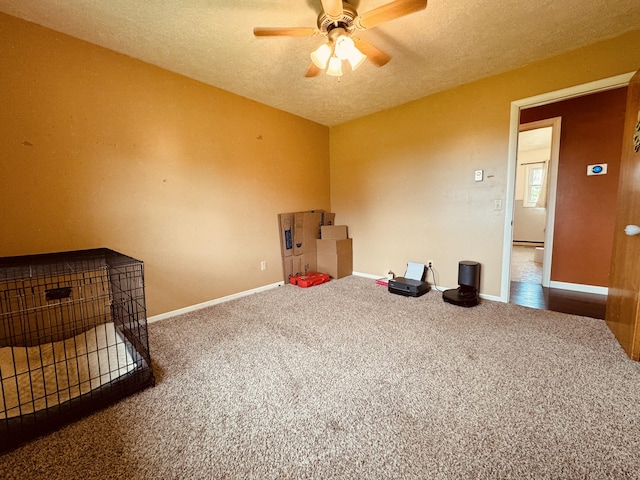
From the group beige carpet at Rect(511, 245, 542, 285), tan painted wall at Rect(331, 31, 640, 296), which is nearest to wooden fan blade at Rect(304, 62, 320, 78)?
tan painted wall at Rect(331, 31, 640, 296)

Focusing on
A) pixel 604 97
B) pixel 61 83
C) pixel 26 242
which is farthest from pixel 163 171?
pixel 604 97

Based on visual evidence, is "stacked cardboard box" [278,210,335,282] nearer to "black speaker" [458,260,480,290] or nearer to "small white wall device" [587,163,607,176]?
"black speaker" [458,260,480,290]

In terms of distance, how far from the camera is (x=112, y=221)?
2.25 meters

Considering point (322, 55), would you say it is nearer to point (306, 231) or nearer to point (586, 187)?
point (306, 231)

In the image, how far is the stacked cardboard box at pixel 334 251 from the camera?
385cm

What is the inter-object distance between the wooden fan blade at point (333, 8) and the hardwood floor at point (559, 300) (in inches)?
122

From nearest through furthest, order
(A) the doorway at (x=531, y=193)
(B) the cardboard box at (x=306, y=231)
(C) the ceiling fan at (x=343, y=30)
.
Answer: (C) the ceiling fan at (x=343, y=30)
(B) the cardboard box at (x=306, y=231)
(A) the doorway at (x=531, y=193)

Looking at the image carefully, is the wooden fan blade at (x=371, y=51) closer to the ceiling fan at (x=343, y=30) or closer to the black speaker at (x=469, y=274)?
the ceiling fan at (x=343, y=30)

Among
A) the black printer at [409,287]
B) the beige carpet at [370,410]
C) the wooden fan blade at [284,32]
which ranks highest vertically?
the wooden fan blade at [284,32]

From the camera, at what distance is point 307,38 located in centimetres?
202

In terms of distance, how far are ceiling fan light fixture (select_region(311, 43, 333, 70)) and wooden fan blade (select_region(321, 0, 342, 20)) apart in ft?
0.56

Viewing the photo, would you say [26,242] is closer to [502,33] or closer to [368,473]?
[368,473]

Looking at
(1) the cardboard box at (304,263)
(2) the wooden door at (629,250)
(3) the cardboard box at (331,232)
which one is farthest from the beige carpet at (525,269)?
(1) the cardboard box at (304,263)

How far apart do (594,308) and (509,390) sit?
81.3 inches
